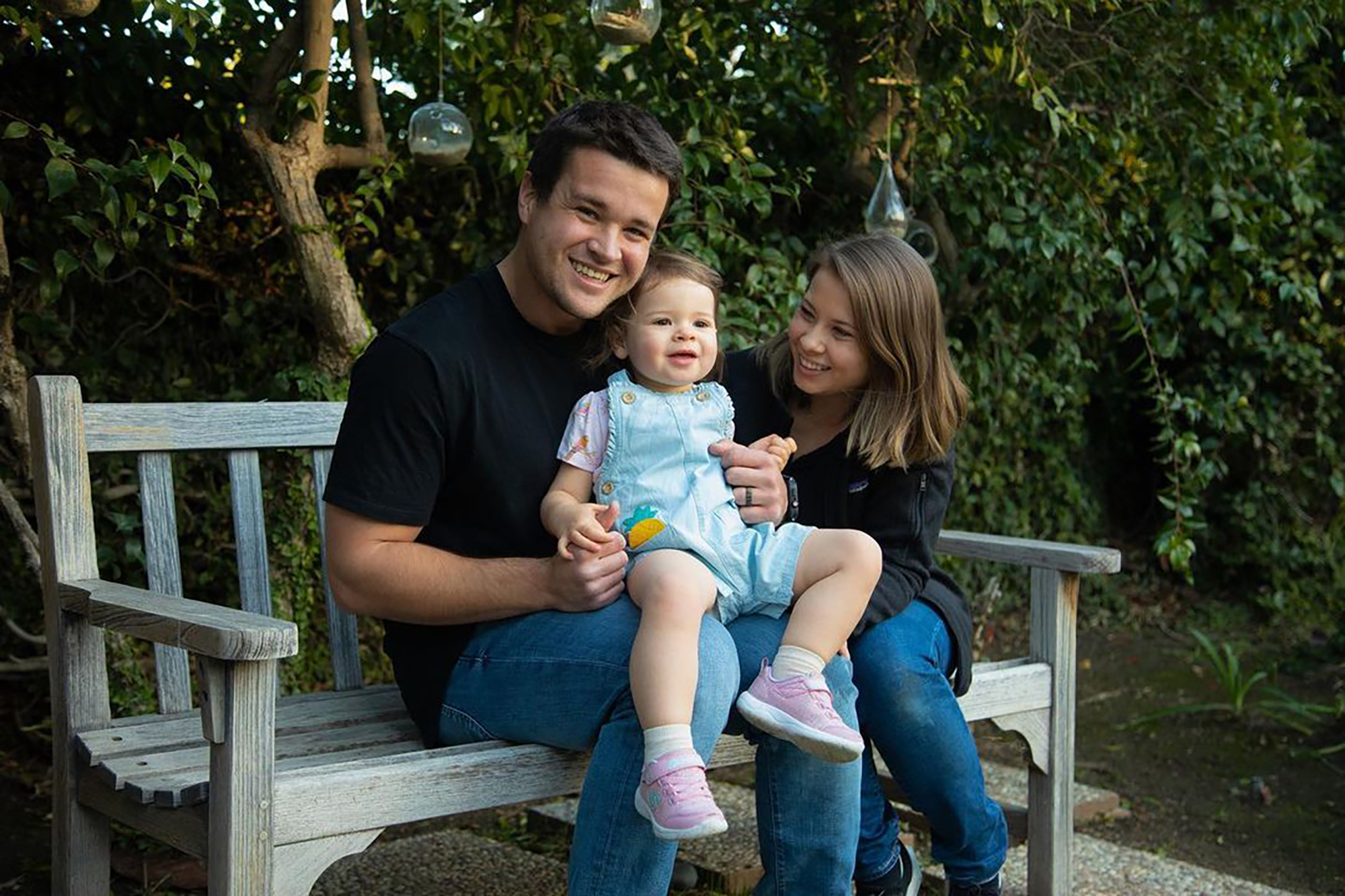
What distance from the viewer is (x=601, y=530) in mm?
2123

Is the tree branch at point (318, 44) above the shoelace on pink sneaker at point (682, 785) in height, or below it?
above

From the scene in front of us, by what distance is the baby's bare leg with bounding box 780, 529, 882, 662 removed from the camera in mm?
2188

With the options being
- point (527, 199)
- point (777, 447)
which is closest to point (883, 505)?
point (777, 447)

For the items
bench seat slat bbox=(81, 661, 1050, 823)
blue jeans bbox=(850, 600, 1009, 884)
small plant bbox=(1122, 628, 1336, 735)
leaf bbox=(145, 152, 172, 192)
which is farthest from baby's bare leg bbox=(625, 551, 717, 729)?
small plant bbox=(1122, 628, 1336, 735)

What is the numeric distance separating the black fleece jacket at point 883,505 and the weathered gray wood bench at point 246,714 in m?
0.21

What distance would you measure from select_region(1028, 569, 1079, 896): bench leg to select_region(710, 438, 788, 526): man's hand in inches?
31.4

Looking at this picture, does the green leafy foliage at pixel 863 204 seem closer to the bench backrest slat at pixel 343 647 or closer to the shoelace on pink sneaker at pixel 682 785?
the bench backrest slat at pixel 343 647

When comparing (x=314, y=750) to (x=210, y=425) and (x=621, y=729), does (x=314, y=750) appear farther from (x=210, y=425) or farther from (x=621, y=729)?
(x=210, y=425)

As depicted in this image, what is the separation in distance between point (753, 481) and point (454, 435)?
0.51m

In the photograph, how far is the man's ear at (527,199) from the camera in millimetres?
2404

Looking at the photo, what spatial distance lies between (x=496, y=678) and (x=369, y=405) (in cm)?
47

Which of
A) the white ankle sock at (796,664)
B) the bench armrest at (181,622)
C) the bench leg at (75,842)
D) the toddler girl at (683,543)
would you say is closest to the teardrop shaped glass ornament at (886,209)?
the toddler girl at (683,543)

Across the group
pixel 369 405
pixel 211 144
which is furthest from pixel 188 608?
pixel 211 144

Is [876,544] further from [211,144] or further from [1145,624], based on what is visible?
[1145,624]
